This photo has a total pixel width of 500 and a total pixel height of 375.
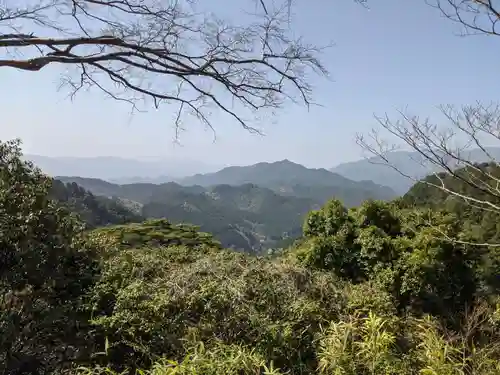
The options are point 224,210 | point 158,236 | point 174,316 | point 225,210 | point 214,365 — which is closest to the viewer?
point 214,365

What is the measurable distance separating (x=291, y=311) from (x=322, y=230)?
4398 mm

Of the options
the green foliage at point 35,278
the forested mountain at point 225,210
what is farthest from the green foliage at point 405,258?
the forested mountain at point 225,210

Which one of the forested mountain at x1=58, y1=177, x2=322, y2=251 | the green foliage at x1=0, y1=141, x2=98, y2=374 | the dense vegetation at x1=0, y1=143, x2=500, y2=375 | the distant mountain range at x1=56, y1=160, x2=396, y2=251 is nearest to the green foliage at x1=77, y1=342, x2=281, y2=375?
the dense vegetation at x1=0, y1=143, x2=500, y2=375

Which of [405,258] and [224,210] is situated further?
[224,210]

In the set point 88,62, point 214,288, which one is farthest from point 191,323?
point 88,62

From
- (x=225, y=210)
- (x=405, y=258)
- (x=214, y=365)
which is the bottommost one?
(x=225, y=210)

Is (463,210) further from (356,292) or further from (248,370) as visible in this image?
(248,370)

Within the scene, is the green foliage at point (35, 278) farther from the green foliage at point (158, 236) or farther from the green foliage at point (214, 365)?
the green foliage at point (158, 236)

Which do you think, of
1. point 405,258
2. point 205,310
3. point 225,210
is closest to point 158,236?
point 205,310

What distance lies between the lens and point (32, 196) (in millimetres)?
3236

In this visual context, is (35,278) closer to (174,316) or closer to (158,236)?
(174,316)

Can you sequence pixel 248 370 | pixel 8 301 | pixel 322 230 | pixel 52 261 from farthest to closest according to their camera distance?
1. pixel 322 230
2. pixel 52 261
3. pixel 8 301
4. pixel 248 370

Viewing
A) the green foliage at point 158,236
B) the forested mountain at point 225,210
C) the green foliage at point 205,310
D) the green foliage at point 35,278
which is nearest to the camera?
the green foliage at point 35,278

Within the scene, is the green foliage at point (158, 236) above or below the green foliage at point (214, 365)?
above
